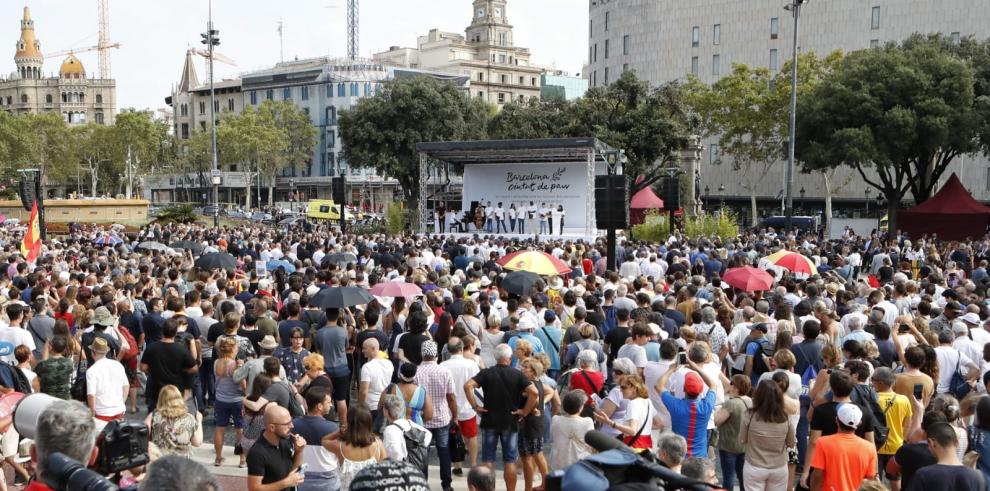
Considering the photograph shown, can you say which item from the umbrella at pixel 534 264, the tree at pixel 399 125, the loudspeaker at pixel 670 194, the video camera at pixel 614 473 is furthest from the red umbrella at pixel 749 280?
the tree at pixel 399 125

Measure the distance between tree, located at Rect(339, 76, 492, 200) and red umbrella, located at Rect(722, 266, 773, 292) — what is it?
104ft

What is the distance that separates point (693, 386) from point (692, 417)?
247 millimetres

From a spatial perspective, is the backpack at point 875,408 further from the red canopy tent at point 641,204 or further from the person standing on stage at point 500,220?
the red canopy tent at point 641,204

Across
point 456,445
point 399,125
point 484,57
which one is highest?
point 484,57

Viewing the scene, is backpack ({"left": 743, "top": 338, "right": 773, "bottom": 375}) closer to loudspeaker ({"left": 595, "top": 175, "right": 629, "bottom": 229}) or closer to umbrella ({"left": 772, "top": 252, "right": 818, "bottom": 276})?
umbrella ({"left": 772, "top": 252, "right": 818, "bottom": 276})

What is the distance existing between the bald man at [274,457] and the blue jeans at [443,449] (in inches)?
71.4

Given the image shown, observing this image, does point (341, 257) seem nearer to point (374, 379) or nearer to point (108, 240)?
point (374, 379)

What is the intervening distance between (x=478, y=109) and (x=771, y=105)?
51.4ft

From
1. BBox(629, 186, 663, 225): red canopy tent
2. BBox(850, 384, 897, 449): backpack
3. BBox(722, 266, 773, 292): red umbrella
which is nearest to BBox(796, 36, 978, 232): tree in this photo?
BBox(629, 186, 663, 225): red canopy tent

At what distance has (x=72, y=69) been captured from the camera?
124 meters

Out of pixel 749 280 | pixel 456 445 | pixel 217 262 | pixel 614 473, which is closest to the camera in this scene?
pixel 614 473

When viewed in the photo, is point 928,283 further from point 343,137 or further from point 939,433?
point 343,137

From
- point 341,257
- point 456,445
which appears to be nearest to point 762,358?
point 456,445

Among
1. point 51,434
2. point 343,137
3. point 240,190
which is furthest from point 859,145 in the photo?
Result: point 240,190
